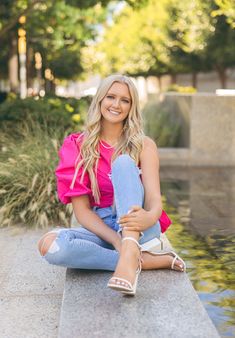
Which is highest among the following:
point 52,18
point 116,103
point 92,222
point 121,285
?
point 52,18

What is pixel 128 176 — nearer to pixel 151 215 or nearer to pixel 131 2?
pixel 151 215

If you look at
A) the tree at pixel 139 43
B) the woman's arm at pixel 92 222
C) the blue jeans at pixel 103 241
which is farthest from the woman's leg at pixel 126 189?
the tree at pixel 139 43

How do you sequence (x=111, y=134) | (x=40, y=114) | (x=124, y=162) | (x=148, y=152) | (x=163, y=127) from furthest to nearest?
(x=163, y=127)
(x=40, y=114)
(x=111, y=134)
(x=148, y=152)
(x=124, y=162)

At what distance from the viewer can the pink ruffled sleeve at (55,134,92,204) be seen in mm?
4078

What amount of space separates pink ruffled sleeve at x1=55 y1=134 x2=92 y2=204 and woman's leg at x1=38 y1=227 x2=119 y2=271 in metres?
0.30

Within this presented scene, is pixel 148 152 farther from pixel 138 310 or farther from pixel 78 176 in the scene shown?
pixel 138 310

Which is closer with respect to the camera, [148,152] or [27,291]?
[148,152]

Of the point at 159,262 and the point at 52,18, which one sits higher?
the point at 52,18

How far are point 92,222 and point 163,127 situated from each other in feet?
29.8

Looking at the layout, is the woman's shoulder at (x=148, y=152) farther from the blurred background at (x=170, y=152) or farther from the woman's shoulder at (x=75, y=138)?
the blurred background at (x=170, y=152)

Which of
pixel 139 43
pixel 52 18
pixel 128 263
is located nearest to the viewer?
pixel 128 263

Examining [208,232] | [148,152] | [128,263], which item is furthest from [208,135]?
[128,263]

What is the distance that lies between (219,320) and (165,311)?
451mm

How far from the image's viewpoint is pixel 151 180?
3.95 metres
